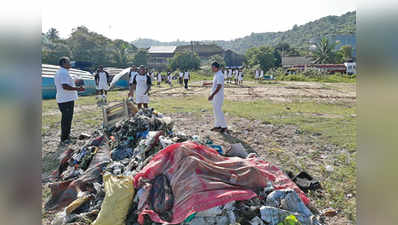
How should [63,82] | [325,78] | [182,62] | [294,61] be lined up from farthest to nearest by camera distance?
[294,61] < [182,62] < [325,78] < [63,82]

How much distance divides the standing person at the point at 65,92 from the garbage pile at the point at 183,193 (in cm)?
229

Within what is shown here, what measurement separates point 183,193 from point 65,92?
438 centimetres

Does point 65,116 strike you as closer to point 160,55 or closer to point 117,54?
point 117,54

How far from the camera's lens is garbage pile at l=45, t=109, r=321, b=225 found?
9.29 ft

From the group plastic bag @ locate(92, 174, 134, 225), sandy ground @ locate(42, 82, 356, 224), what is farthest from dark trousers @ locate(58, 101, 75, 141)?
plastic bag @ locate(92, 174, 134, 225)

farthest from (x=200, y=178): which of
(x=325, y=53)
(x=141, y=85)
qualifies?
(x=325, y=53)

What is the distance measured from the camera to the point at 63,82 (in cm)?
588

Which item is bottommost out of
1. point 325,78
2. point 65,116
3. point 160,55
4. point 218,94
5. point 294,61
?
point 65,116

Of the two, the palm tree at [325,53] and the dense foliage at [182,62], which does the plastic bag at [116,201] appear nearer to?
the dense foliage at [182,62]

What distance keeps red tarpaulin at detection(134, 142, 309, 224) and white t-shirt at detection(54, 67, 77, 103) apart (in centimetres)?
351

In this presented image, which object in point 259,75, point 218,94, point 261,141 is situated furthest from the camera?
point 259,75

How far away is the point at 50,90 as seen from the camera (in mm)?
14227

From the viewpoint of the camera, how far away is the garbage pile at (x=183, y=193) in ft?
9.29

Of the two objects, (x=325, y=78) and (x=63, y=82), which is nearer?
(x=63, y=82)
